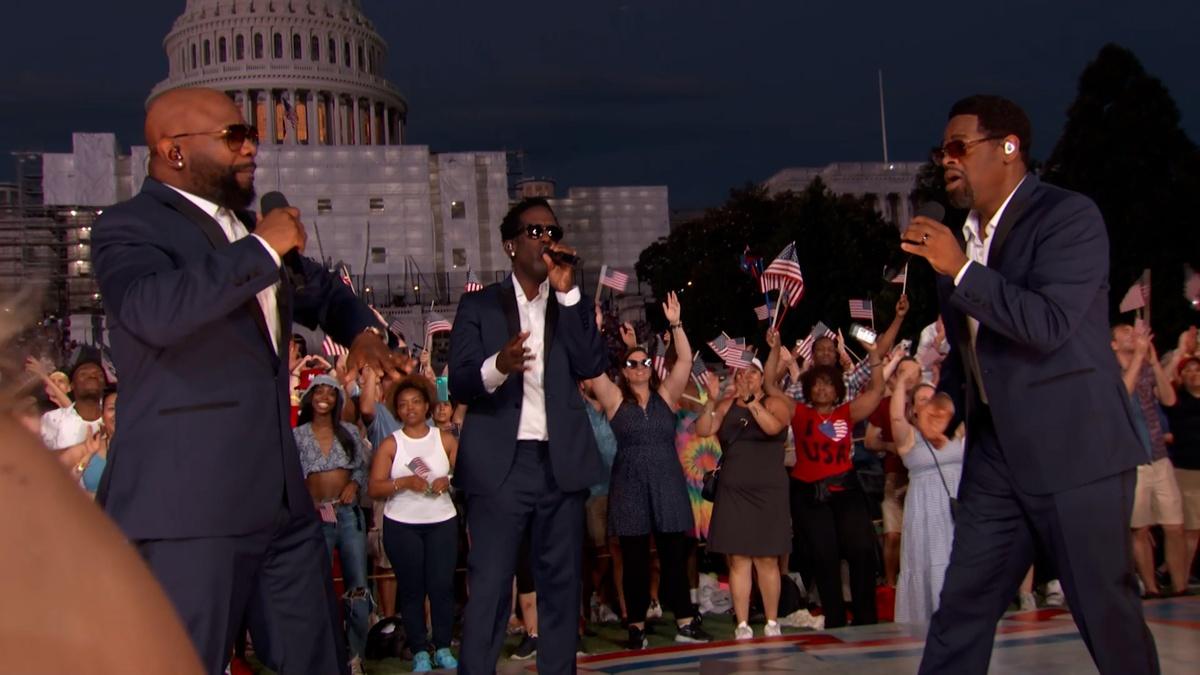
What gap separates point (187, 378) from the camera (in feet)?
9.89

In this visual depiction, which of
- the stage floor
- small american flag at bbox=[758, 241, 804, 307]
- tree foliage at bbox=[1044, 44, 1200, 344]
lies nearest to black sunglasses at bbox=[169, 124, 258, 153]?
the stage floor

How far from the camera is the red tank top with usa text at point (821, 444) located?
25.9 ft

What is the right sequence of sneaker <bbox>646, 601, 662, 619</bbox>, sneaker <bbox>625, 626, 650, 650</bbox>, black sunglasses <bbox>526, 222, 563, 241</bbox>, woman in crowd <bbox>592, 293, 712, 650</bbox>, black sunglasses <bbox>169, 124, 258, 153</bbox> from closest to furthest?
black sunglasses <bbox>169, 124, 258, 153</bbox>, black sunglasses <bbox>526, 222, 563, 241</bbox>, sneaker <bbox>625, 626, 650, 650</bbox>, woman in crowd <bbox>592, 293, 712, 650</bbox>, sneaker <bbox>646, 601, 662, 619</bbox>

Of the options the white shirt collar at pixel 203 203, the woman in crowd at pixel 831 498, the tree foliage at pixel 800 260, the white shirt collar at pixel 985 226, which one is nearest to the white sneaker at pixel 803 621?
the woman in crowd at pixel 831 498

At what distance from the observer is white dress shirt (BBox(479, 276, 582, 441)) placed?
4.54m

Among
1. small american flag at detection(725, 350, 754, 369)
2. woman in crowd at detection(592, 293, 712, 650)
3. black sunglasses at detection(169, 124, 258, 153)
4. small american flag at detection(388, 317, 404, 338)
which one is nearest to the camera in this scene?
black sunglasses at detection(169, 124, 258, 153)

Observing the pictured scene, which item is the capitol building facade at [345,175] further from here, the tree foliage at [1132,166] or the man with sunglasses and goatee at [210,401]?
the man with sunglasses and goatee at [210,401]

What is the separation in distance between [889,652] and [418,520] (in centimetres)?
310

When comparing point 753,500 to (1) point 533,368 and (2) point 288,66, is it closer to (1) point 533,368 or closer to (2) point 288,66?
(1) point 533,368

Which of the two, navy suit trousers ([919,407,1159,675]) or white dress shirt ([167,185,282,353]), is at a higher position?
white dress shirt ([167,185,282,353])

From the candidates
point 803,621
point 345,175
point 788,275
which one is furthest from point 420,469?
point 345,175

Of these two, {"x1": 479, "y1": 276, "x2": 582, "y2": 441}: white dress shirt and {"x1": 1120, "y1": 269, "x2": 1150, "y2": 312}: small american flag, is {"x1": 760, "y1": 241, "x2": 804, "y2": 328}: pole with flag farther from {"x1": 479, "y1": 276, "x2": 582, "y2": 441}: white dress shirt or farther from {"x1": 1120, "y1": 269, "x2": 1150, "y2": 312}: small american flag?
{"x1": 479, "y1": 276, "x2": 582, "y2": 441}: white dress shirt

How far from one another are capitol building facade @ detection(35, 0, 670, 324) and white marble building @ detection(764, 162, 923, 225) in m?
8.54

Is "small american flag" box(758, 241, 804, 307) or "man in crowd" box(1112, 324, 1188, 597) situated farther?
"small american flag" box(758, 241, 804, 307)
